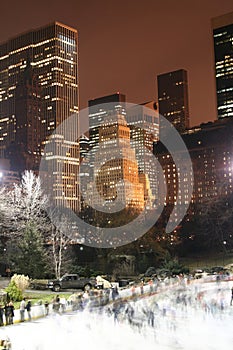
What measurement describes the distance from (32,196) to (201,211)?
41889 millimetres

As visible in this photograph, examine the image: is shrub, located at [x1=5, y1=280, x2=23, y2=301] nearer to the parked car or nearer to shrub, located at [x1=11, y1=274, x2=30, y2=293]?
shrub, located at [x1=11, y1=274, x2=30, y2=293]

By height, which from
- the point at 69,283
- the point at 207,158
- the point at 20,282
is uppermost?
the point at 207,158

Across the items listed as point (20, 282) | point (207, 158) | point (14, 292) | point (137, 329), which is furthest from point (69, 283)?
point (207, 158)

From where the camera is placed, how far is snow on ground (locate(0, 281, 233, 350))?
56.5 ft

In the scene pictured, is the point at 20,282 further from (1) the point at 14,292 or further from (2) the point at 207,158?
(2) the point at 207,158

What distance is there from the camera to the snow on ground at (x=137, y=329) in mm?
17219

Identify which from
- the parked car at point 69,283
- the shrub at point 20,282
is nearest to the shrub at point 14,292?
the shrub at point 20,282

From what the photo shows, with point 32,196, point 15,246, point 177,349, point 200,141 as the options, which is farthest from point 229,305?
point 200,141

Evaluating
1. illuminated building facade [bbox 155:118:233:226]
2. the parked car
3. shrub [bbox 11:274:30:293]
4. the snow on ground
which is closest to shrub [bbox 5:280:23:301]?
shrub [bbox 11:274:30:293]

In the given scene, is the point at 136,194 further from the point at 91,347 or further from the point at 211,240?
the point at 91,347

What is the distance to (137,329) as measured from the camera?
19547 millimetres

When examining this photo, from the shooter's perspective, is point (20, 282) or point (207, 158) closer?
point (20, 282)

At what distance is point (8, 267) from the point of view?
161 ft

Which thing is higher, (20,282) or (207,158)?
(207,158)
